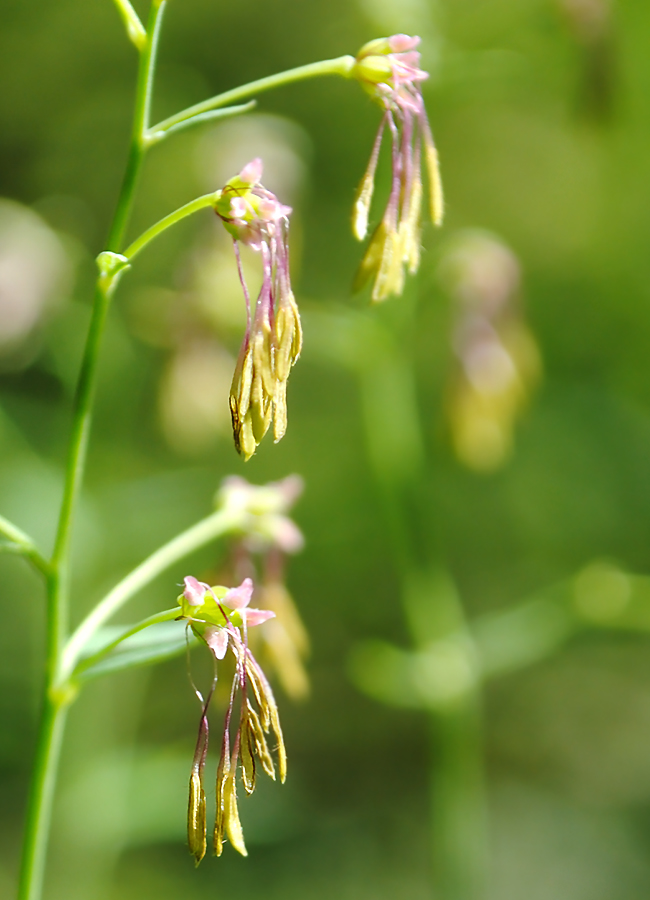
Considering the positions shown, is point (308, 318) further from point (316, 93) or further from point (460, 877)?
point (316, 93)

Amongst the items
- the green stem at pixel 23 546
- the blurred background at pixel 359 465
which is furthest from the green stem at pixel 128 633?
the blurred background at pixel 359 465

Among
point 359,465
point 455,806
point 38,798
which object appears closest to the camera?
point 38,798

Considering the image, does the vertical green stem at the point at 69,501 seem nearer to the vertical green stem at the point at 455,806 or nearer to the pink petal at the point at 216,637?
the pink petal at the point at 216,637

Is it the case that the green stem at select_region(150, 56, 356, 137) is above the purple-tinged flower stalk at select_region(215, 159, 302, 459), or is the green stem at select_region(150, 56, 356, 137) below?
above

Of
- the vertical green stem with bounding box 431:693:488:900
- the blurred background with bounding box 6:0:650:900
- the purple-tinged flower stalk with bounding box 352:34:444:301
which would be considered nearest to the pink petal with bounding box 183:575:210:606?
the purple-tinged flower stalk with bounding box 352:34:444:301

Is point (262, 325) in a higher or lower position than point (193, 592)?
higher

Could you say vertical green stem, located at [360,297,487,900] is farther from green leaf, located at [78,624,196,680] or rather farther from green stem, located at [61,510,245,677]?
green leaf, located at [78,624,196,680]

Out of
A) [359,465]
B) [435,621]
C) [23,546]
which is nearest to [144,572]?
[23,546]

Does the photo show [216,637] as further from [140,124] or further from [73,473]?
[140,124]
